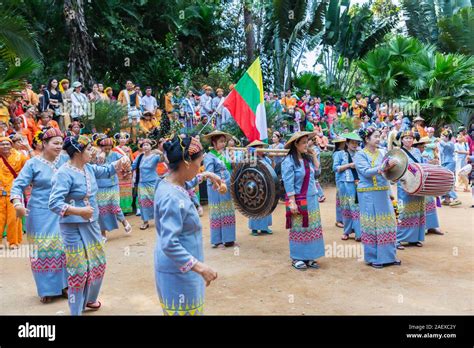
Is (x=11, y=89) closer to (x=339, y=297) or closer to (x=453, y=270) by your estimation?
(x=339, y=297)

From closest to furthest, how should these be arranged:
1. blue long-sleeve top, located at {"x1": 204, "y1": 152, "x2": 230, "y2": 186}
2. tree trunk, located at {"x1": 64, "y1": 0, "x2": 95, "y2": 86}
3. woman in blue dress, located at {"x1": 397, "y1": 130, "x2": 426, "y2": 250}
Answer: woman in blue dress, located at {"x1": 397, "y1": 130, "x2": 426, "y2": 250}
blue long-sleeve top, located at {"x1": 204, "y1": 152, "x2": 230, "y2": 186}
tree trunk, located at {"x1": 64, "y1": 0, "x2": 95, "y2": 86}

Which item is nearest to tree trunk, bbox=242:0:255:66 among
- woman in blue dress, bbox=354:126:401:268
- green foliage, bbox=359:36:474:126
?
green foliage, bbox=359:36:474:126

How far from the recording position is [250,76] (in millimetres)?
8477

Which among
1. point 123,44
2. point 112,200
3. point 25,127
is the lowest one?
point 112,200

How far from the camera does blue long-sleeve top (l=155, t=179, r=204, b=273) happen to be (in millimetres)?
2945

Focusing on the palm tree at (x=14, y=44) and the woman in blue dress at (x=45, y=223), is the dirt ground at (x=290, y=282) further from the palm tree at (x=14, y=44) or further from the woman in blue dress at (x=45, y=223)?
the palm tree at (x=14, y=44)

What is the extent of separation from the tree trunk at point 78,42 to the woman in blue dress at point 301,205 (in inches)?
387

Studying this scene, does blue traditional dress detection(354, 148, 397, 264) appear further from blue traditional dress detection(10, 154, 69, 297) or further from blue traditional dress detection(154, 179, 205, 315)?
blue traditional dress detection(10, 154, 69, 297)

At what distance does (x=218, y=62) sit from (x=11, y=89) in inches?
637

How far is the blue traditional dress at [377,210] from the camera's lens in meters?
6.28

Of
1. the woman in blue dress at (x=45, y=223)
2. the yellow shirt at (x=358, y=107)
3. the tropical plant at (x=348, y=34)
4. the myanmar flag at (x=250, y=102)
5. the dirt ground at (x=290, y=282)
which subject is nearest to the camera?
the dirt ground at (x=290, y=282)

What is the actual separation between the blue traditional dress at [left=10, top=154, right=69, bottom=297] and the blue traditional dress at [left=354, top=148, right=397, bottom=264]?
382cm

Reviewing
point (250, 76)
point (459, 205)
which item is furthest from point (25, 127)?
point (459, 205)

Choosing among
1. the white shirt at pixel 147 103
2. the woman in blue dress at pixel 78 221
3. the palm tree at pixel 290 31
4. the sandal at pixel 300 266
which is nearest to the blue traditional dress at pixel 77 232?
the woman in blue dress at pixel 78 221
